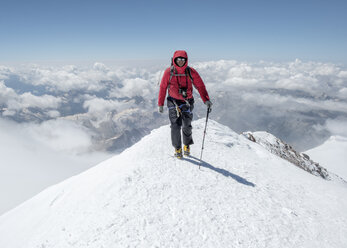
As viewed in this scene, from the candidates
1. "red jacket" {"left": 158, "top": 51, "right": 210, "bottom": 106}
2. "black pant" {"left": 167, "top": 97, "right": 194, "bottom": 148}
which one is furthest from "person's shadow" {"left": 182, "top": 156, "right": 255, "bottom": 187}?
"red jacket" {"left": 158, "top": 51, "right": 210, "bottom": 106}

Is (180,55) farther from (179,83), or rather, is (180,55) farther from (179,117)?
(179,117)

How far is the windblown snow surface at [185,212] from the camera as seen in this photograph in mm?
4438

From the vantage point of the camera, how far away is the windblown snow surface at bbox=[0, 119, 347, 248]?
175 inches

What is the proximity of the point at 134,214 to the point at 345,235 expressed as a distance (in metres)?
5.50

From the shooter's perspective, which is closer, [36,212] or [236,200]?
[236,200]

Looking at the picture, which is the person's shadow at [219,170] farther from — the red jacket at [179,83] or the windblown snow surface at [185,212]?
the red jacket at [179,83]

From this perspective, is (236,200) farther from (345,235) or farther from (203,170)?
(345,235)

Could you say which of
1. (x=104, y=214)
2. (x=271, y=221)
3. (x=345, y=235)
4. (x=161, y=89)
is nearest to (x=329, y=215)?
(x=345, y=235)

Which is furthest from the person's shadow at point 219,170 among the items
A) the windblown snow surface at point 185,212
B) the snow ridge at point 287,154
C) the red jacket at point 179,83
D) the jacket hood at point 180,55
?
the snow ridge at point 287,154

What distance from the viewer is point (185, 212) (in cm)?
513

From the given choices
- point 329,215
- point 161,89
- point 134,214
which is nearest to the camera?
point 134,214

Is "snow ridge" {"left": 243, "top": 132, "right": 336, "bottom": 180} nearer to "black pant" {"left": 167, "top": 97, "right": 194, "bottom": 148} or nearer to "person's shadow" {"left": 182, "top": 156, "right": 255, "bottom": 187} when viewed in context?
"person's shadow" {"left": 182, "top": 156, "right": 255, "bottom": 187}

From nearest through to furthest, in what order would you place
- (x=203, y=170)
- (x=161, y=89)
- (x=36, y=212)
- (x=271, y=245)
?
1. (x=271, y=245)
2. (x=36, y=212)
3. (x=203, y=170)
4. (x=161, y=89)

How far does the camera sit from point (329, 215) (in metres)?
5.87
